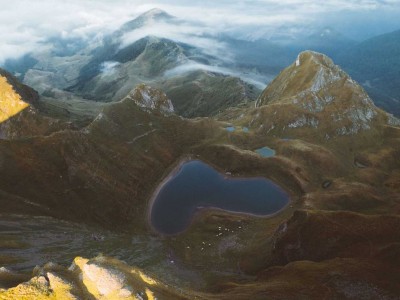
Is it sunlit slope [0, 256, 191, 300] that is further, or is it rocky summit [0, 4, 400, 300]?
rocky summit [0, 4, 400, 300]

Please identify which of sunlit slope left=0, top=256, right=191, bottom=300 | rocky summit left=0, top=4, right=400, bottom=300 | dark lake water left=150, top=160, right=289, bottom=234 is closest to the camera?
sunlit slope left=0, top=256, right=191, bottom=300

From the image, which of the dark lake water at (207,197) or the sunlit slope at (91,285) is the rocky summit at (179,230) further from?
the dark lake water at (207,197)

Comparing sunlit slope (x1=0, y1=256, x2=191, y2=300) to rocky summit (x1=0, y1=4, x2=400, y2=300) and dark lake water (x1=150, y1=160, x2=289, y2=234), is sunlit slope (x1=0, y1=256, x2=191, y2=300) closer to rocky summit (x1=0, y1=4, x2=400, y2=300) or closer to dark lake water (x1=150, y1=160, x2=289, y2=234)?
rocky summit (x1=0, y1=4, x2=400, y2=300)

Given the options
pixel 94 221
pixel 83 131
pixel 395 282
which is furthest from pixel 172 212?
pixel 395 282

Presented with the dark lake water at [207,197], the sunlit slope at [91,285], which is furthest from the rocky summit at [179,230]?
the dark lake water at [207,197]

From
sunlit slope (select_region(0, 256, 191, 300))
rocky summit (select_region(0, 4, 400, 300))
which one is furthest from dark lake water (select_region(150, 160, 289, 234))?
sunlit slope (select_region(0, 256, 191, 300))

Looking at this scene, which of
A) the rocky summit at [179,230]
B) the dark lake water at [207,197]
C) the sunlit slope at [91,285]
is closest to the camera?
the sunlit slope at [91,285]

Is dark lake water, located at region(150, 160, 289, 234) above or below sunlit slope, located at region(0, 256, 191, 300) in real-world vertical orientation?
below

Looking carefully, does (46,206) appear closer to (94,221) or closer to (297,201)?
(94,221)

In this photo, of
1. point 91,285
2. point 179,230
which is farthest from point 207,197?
point 91,285
